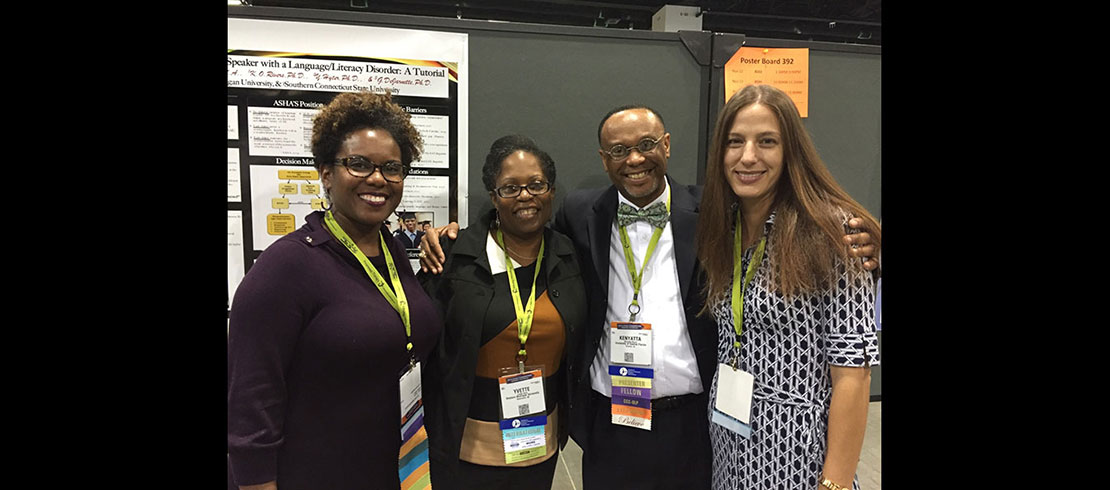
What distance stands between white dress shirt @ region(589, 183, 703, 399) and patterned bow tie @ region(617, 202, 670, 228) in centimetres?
2

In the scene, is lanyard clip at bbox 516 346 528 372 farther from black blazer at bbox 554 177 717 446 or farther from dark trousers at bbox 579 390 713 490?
dark trousers at bbox 579 390 713 490

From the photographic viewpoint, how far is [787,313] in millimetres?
1346

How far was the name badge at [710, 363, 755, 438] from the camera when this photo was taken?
1421 millimetres

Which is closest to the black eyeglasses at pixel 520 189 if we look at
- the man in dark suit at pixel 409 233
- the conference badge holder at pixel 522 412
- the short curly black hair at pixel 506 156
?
the short curly black hair at pixel 506 156

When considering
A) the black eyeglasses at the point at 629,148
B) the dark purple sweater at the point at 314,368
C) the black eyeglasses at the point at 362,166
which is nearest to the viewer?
the dark purple sweater at the point at 314,368

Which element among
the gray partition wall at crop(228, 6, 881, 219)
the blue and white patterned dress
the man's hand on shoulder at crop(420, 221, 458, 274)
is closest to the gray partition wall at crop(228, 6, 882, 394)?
the gray partition wall at crop(228, 6, 881, 219)

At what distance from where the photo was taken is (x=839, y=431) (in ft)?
4.30

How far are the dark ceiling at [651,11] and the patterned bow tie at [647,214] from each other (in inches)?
134

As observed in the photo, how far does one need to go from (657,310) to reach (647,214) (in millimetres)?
331

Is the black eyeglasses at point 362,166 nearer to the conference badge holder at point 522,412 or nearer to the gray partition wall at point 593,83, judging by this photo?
the gray partition wall at point 593,83

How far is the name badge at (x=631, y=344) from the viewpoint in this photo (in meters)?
1.65

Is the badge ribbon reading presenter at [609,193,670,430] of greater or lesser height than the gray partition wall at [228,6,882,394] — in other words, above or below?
below

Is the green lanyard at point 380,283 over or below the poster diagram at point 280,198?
below
